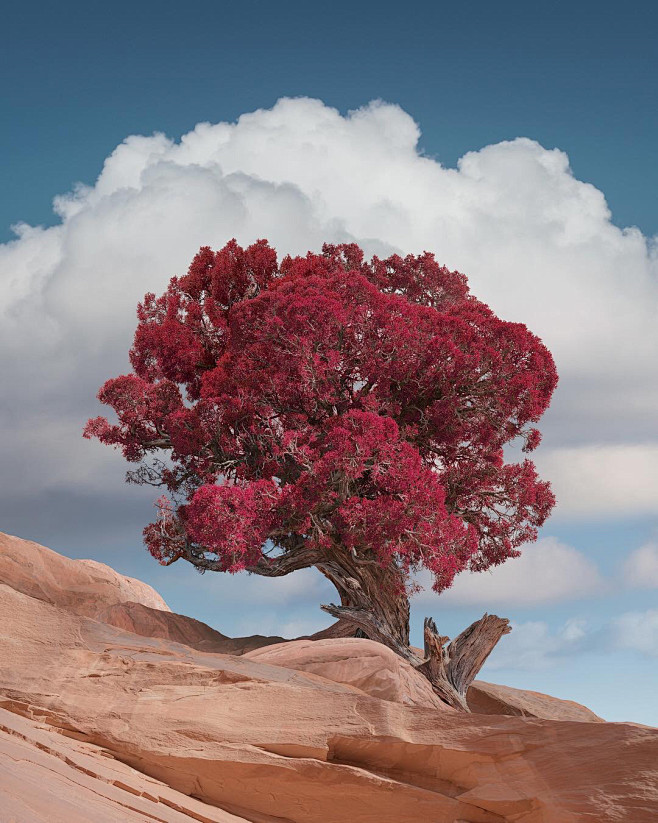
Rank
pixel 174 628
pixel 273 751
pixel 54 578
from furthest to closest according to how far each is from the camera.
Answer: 1. pixel 54 578
2. pixel 174 628
3. pixel 273 751

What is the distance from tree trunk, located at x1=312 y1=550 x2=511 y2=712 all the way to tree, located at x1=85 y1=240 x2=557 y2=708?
0.04 metres

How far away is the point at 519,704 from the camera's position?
17.8 meters

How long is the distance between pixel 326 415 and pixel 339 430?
1.78 metres

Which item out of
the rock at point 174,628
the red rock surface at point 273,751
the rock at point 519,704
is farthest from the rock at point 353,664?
the rock at point 519,704

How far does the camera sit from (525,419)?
51.3 feet

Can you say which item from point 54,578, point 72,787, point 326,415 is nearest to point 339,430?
point 326,415

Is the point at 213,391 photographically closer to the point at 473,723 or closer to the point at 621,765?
the point at 473,723

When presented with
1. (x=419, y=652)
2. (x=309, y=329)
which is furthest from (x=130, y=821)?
(x=419, y=652)

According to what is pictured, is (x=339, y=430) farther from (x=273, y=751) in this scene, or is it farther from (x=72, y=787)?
(x=72, y=787)

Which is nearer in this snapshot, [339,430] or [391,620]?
[339,430]

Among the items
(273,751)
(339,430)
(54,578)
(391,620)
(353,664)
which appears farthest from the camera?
(391,620)

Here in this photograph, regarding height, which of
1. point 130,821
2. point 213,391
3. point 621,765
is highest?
point 213,391

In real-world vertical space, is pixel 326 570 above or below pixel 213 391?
below

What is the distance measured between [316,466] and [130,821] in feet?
26.6
